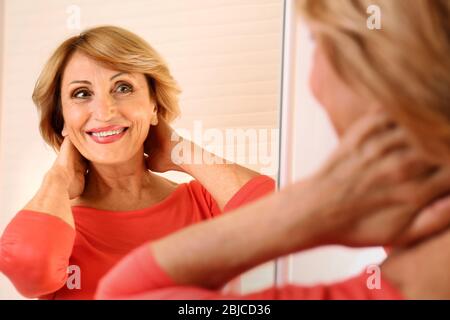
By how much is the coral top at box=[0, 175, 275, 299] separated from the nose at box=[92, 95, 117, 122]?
210 mm

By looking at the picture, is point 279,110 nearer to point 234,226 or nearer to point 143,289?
point 234,226

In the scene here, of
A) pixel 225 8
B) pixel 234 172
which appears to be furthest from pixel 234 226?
pixel 225 8

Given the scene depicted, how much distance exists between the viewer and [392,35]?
1.04m

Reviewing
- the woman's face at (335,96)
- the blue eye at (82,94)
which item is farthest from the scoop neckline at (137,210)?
the woman's face at (335,96)

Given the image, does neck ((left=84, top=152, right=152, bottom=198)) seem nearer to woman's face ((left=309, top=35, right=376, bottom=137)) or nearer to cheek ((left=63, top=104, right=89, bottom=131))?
cheek ((left=63, top=104, right=89, bottom=131))

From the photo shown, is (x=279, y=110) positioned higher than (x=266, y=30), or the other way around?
(x=266, y=30)

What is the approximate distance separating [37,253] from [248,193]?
1.50ft

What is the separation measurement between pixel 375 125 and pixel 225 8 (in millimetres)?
496

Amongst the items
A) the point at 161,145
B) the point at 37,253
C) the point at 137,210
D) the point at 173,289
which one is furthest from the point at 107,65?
the point at 173,289

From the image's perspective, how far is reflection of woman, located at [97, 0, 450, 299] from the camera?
3.35 ft

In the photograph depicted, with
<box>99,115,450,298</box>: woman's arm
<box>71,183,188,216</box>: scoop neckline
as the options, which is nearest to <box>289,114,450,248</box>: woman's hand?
<box>99,115,450,298</box>: woman's arm

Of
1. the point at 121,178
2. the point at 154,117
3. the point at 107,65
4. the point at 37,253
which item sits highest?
the point at 107,65

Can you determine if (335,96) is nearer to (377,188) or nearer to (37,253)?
(377,188)

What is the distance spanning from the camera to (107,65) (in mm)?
1355
